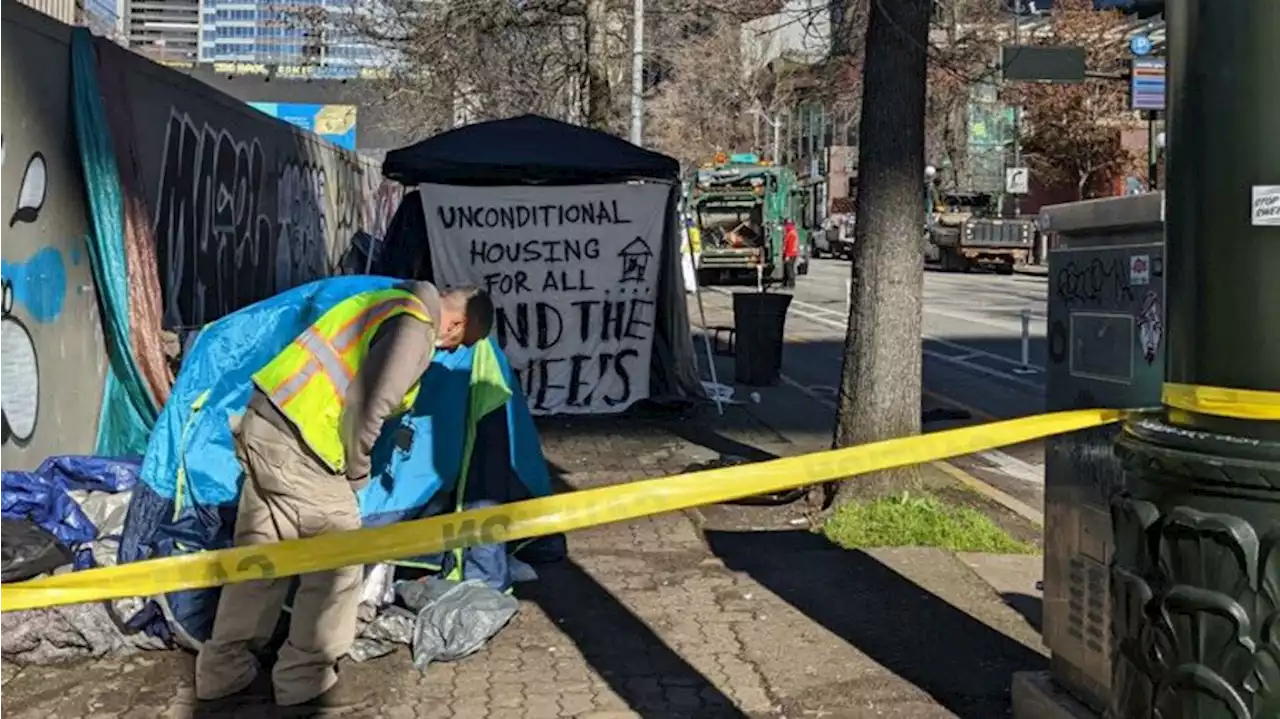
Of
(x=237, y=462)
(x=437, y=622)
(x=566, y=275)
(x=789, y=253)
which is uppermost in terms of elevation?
(x=789, y=253)

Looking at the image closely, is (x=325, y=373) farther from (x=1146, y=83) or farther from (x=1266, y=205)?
(x=1146, y=83)

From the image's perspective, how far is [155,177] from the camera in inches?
328

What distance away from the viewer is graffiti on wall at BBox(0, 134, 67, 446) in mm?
6246

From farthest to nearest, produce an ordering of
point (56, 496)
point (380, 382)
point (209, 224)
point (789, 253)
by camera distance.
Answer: point (789, 253) < point (209, 224) < point (56, 496) < point (380, 382)

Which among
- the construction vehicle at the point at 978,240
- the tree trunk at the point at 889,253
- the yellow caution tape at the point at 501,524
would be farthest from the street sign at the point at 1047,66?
the construction vehicle at the point at 978,240

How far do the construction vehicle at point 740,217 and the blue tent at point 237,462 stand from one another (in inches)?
1062

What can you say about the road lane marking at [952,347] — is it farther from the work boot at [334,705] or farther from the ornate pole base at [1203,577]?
the ornate pole base at [1203,577]

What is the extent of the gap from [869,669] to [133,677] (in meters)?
2.84

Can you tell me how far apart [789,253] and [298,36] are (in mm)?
13041

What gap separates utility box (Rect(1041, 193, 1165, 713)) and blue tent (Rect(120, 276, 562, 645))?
252 centimetres

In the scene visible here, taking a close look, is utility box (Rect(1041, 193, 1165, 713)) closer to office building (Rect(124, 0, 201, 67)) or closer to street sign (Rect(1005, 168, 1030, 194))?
street sign (Rect(1005, 168, 1030, 194))

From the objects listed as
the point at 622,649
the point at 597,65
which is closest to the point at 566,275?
the point at 622,649

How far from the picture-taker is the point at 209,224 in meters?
9.84

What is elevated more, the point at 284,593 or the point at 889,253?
the point at 889,253
